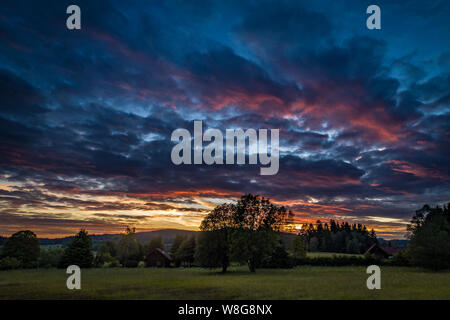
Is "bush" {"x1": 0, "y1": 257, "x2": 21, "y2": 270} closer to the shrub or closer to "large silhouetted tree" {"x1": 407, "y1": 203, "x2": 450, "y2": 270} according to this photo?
the shrub

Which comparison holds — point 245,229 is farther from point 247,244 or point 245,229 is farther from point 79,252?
point 79,252

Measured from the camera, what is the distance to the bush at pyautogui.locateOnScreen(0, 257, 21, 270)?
63.8 meters

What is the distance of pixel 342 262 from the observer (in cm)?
7850

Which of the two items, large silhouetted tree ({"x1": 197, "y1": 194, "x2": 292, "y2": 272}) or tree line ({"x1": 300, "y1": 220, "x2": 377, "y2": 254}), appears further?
tree line ({"x1": 300, "y1": 220, "x2": 377, "y2": 254})

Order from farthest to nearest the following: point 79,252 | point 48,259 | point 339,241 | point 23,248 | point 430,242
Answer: point 339,241 < point 48,259 < point 79,252 < point 23,248 < point 430,242

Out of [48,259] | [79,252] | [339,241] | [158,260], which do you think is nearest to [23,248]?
[48,259]

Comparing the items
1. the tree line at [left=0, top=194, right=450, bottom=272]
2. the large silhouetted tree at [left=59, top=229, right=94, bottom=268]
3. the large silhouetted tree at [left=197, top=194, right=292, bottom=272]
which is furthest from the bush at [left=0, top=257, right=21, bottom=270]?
the large silhouetted tree at [left=197, top=194, right=292, bottom=272]

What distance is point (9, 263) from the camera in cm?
6469

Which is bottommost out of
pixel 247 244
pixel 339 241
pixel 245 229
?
pixel 339 241

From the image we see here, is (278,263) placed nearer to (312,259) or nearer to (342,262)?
(312,259)

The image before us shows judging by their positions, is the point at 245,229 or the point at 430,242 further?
the point at 245,229

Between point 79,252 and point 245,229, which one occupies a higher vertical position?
point 245,229
